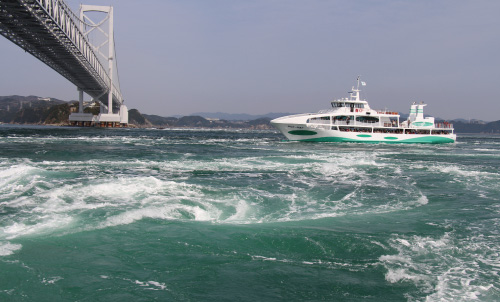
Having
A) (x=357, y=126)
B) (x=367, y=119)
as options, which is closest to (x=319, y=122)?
(x=357, y=126)

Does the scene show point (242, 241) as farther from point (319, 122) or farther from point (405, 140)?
point (405, 140)

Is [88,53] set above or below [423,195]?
above

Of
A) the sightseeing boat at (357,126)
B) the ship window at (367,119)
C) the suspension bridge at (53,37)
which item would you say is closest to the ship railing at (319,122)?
the sightseeing boat at (357,126)

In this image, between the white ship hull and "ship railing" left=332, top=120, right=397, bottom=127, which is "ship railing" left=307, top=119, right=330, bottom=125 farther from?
"ship railing" left=332, top=120, right=397, bottom=127

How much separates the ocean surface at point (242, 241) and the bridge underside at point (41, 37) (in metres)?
26.6

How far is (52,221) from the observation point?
8664mm

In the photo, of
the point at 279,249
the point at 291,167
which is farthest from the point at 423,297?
the point at 291,167

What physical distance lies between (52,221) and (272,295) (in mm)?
5811

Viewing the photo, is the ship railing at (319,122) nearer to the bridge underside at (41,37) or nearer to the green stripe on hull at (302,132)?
the green stripe on hull at (302,132)

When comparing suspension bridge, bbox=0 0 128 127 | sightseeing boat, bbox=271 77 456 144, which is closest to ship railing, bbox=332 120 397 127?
sightseeing boat, bbox=271 77 456 144

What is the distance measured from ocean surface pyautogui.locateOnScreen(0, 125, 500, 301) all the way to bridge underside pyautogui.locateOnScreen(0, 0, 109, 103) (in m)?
26.6

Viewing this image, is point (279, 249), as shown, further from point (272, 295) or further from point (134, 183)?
point (134, 183)

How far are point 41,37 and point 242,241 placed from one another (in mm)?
45237

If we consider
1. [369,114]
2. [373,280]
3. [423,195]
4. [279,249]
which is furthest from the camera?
[369,114]
